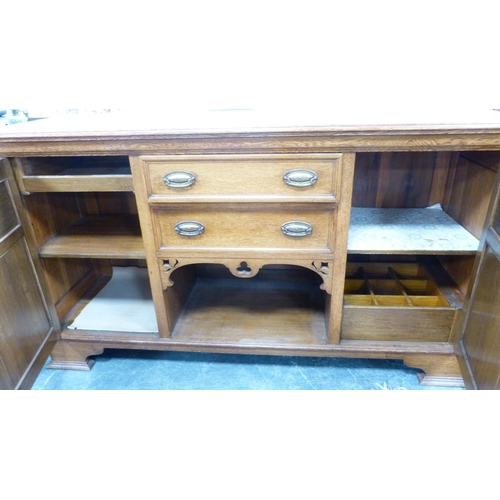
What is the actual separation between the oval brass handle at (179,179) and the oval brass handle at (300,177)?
26 cm

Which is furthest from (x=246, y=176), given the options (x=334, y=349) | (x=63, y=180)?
(x=334, y=349)

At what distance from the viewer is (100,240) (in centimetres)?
131

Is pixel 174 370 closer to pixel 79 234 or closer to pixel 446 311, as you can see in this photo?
pixel 79 234

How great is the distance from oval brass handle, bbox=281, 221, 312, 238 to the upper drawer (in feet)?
0.28

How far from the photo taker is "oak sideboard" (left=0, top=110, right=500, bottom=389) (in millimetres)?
966

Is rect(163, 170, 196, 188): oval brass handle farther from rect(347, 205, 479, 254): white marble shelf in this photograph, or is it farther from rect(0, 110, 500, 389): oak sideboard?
rect(347, 205, 479, 254): white marble shelf

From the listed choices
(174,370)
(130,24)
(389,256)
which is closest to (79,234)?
(174,370)

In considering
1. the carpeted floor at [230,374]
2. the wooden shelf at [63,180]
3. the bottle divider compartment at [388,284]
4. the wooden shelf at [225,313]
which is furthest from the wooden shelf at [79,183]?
the bottle divider compartment at [388,284]

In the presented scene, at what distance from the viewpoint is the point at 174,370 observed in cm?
138

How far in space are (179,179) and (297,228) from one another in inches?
14.4

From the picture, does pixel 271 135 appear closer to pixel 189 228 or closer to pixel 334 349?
pixel 189 228

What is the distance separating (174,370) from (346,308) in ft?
2.25

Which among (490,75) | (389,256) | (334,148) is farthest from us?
(389,256)

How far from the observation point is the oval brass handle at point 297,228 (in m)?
1.05
